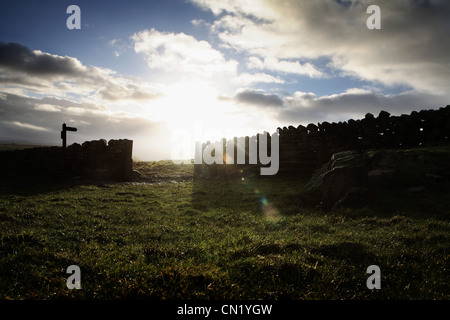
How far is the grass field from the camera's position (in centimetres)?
406

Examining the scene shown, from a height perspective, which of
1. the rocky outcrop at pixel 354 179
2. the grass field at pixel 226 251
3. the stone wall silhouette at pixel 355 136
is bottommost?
the grass field at pixel 226 251

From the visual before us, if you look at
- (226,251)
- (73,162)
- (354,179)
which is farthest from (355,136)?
(73,162)

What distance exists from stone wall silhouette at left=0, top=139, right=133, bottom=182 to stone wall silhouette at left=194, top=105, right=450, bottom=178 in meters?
10.4

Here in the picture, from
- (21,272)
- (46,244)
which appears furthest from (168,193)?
(21,272)

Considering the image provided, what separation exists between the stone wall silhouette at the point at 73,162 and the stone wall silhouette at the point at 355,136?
1037 centimetres

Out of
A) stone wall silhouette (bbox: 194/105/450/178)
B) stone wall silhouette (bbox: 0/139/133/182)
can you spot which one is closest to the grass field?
stone wall silhouette (bbox: 194/105/450/178)

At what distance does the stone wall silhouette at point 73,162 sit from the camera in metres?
21.2

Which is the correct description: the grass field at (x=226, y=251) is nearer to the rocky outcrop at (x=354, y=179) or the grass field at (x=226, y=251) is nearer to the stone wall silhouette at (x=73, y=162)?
the rocky outcrop at (x=354, y=179)

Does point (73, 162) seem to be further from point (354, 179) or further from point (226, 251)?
point (354, 179)

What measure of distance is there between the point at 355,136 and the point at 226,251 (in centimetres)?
1491

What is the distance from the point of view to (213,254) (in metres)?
5.77

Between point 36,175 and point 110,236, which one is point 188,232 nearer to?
point 110,236

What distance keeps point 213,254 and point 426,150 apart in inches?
510

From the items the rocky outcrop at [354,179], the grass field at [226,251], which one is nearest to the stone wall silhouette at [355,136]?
the rocky outcrop at [354,179]
